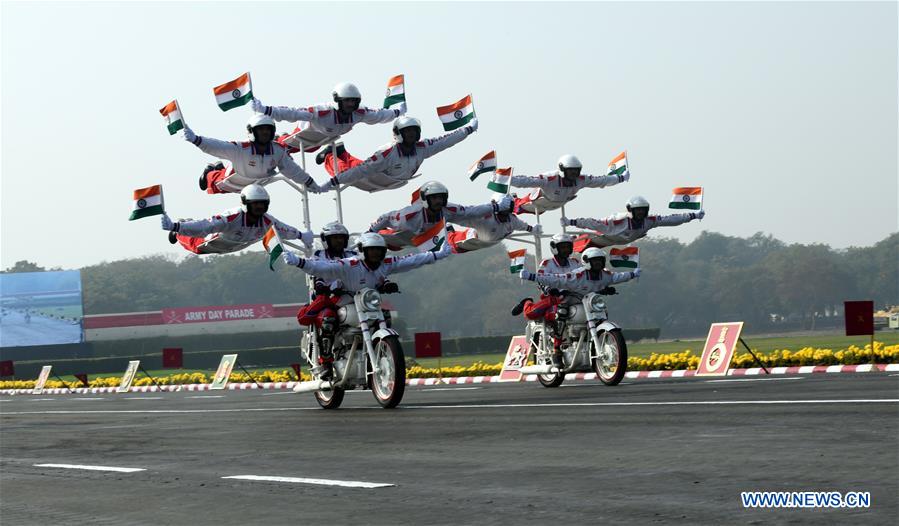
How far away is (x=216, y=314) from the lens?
97.2m

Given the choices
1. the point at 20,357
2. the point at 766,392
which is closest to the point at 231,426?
the point at 766,392

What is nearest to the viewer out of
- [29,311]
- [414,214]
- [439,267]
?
[414,214]

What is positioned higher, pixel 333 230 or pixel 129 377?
pixel 333 230

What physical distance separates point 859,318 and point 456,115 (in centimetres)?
915

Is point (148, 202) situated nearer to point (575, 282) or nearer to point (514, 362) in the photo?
point (575, 282)

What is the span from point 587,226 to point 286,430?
14.0m

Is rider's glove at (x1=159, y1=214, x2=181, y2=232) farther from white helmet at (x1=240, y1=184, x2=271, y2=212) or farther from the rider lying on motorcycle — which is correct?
the rider lying on motorcycle

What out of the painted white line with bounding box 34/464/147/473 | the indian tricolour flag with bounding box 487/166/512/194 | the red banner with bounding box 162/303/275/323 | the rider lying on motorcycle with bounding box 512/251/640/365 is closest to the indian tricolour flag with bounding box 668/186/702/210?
the indian tricolour flag with bounding box 487/166/512/194

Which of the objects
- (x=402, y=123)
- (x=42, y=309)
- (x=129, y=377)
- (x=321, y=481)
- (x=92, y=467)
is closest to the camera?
(x=321, y=481)

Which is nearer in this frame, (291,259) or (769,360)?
(291,259)

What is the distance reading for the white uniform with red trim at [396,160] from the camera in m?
25.4

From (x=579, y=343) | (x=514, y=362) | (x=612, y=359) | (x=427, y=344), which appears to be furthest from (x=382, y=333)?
(x=427, y=344)

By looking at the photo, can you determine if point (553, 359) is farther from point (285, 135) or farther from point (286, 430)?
point (285, 135)

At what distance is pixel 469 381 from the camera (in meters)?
28.4
